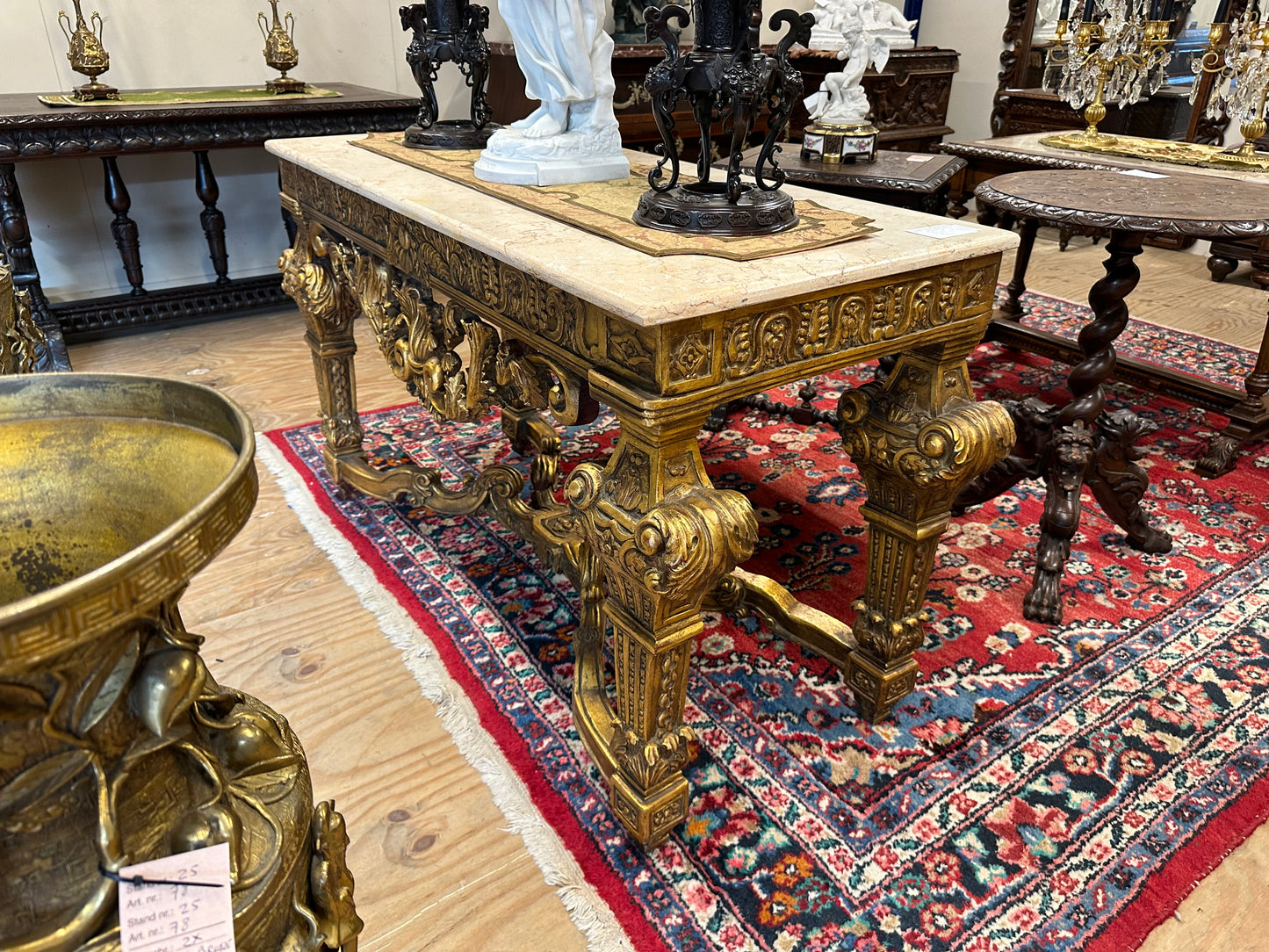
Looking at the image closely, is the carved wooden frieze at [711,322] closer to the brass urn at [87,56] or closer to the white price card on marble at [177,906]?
the white price card on marble at [177,906]

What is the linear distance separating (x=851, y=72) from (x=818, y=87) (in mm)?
3684

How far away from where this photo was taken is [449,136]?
7.97 ft

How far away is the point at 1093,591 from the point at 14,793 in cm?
251

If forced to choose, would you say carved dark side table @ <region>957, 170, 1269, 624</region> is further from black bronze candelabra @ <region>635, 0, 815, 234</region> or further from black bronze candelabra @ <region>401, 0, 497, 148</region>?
black bronze candelabra @ <region>401, 0, 497, 148</region>

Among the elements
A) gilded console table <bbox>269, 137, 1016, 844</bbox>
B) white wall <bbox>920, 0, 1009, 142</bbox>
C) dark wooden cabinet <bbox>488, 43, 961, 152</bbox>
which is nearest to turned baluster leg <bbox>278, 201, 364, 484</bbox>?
gilded console table <bbox>269, 137, 1016, 844</bbox>

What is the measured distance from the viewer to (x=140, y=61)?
14.4 feet

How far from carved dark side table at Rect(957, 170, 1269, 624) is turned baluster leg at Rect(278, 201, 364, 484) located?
Result: 1.98 metres

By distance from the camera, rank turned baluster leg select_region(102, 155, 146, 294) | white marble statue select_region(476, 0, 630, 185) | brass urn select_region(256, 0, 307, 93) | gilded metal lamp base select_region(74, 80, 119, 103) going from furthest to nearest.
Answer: brass urn select_region(256, 0, 307, 93) → turned baluster leg select_region(102, 155, 146, 294) → gilded metal lamp base select_region(74, 80, 119, 103) → white marble statue select_region(476, 0, 630, 185)

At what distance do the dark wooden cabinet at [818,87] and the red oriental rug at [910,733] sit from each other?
2.93 m

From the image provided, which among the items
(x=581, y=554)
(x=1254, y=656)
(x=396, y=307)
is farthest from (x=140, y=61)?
(x=1254, y=656)

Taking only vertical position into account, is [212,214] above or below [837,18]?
below

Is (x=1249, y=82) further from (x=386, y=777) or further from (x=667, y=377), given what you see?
(x=386, y=777)

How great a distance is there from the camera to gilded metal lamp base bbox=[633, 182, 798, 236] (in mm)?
1514

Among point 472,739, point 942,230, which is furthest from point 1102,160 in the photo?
point 472,739
